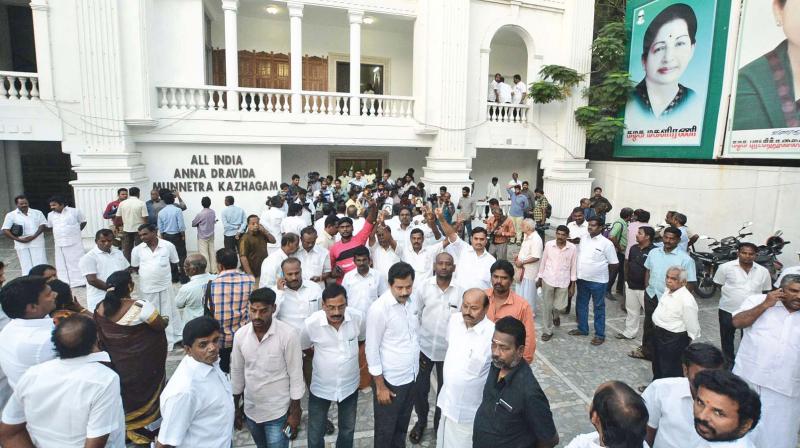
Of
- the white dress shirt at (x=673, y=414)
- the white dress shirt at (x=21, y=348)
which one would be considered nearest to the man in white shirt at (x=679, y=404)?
the white dress shirt at (x=673, y=414)

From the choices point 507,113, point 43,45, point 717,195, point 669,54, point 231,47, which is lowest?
point 717,195

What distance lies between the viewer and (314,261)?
481 cm

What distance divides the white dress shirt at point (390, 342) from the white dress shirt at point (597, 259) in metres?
3.49

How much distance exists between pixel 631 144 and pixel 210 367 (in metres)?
13.0

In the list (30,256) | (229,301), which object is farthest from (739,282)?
(30,256)

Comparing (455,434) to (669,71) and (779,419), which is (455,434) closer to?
(779,419)

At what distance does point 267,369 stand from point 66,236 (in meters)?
6.21

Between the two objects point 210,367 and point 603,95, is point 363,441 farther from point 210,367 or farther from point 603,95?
point 603,95

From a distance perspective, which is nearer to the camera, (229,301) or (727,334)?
(229,301)

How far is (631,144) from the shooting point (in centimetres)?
1249

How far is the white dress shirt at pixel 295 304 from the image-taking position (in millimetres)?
3748

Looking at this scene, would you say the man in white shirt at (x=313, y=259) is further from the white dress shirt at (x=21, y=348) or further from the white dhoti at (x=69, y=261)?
the white dhoti at (x=69, y=261)

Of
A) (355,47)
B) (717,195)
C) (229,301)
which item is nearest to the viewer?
(229,301)

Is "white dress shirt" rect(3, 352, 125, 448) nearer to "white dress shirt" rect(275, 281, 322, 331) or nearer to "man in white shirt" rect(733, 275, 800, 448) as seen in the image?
"white dress shirt" rect(275, 281, 322, 331)
